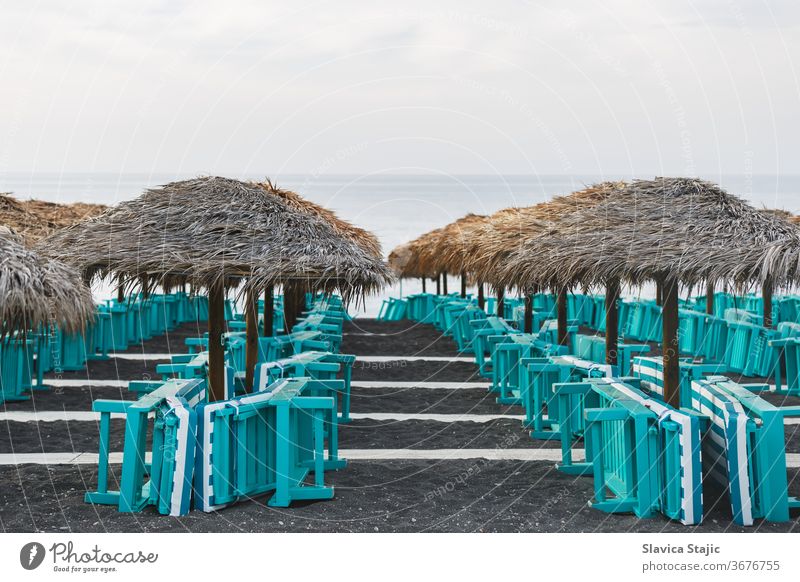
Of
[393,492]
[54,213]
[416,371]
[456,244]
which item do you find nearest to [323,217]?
[393,492]

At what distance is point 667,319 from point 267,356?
4.95 m

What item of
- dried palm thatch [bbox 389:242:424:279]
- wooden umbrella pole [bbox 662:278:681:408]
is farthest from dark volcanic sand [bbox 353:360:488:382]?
dried palm thatch [bbox 389:242:424:279]

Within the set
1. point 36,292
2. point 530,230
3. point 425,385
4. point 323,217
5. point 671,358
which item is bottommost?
point 425,385

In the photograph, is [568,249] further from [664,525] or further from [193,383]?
[193,383]

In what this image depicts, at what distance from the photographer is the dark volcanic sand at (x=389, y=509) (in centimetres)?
520

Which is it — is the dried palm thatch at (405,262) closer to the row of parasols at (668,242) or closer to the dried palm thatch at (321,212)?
the dried palm thatch at (321,212)

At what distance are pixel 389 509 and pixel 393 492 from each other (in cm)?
39

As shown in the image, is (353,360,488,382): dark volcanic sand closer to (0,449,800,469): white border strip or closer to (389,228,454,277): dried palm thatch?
(0,449,800,469): white border strip

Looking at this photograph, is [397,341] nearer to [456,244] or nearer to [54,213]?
[456,244]

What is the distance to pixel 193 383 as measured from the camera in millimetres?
6020

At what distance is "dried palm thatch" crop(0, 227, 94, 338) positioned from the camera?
14.9 ft

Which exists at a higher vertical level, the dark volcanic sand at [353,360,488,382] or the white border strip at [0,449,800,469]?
the dark volcanic sand at [353,360,488,382]

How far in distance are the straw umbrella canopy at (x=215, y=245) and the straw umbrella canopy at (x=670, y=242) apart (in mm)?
1702

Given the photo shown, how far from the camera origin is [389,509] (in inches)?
222
